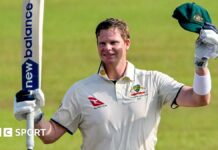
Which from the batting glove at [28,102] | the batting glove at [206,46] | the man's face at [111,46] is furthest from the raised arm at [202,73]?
the batting glove at [28,102]

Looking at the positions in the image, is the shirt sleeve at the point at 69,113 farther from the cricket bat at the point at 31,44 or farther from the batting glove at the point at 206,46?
the batting glove at the point at 206,46

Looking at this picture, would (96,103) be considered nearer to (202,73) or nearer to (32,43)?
(32,43)

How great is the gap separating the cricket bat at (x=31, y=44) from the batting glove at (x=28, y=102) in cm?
8

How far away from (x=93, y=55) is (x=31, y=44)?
52.6 feet

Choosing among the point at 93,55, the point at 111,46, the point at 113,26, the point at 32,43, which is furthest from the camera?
the point at 93,55

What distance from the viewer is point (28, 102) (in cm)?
971

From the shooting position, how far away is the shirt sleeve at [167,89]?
1023cm

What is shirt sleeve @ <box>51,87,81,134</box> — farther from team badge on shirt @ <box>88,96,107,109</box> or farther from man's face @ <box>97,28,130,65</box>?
A: man's face @ <box>97,28,130,65</box>

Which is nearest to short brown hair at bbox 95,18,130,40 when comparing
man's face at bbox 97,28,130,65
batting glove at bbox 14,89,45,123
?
man's face at bbox 97,28,130,65

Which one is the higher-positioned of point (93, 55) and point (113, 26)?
point (93, 55)

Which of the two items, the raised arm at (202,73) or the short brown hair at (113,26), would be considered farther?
the short brown hair at (113,26)

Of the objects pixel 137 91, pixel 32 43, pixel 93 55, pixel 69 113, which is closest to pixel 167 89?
pixel 137 91

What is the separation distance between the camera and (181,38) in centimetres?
2748

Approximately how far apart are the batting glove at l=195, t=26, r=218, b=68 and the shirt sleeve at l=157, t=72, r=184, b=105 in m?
0.51
